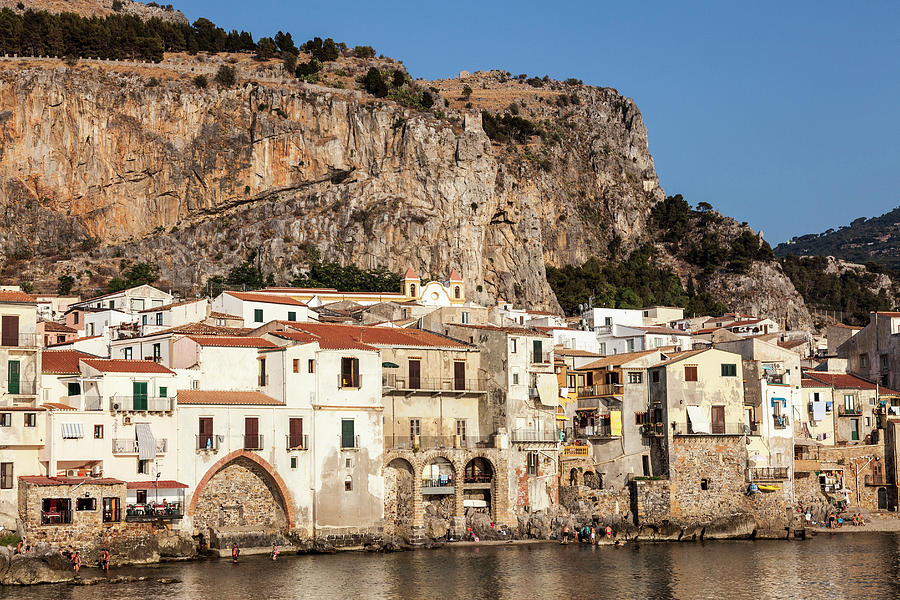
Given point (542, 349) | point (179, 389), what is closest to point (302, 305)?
point (542, 349)

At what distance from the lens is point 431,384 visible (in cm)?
7431

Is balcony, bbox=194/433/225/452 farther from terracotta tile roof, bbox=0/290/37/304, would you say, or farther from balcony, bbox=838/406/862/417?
balcony, bbox=838/406/862/417

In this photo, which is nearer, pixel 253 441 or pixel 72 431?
pixel 72 431

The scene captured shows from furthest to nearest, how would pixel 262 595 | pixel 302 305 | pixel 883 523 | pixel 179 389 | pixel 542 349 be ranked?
pixel 302 305, pixel 883 523, pixel 542 349, pixel 179 389, pixel 262 595

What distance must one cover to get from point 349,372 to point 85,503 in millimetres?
16329

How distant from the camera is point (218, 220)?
14738cm

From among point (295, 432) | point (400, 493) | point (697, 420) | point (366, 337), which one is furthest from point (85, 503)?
point (697, 420)

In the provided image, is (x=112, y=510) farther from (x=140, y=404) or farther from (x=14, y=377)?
(x=14, y=377)

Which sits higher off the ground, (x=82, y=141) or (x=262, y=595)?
(x=82, y=141)

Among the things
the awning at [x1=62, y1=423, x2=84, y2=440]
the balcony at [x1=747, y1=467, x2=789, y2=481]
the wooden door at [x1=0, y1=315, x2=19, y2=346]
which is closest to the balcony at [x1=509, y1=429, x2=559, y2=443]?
the balcony at [x1=747, y1=467, x2=789, y2=481]

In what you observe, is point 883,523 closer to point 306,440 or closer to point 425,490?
point 425,490

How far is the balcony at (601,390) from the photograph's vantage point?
79812mm

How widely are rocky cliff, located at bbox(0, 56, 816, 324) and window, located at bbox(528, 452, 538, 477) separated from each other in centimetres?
6542

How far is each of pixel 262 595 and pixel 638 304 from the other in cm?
10262
